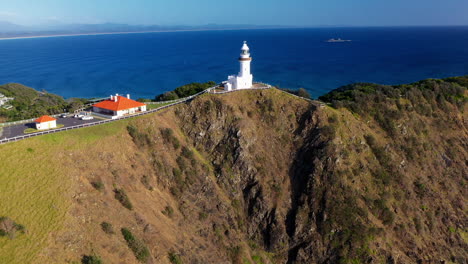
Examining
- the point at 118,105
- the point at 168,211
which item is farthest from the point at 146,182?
the point at 118,105

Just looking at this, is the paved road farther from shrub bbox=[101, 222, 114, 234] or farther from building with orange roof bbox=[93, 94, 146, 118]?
shrub bbox=[101, 222, 114, 234]

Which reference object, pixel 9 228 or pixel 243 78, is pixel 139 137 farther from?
pixel 243 78

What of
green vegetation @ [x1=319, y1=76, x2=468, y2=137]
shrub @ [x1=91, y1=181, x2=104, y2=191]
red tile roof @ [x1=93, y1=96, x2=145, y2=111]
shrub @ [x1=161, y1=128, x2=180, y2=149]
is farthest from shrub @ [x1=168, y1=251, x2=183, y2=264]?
green vegetation @ [x1=319, y1=76, x2=468, y2=137]

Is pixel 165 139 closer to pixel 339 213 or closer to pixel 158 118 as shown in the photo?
pixel 158 118

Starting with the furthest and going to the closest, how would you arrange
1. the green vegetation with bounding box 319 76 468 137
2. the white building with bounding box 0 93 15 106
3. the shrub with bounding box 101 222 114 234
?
the white building with bounding box 0 93 15 106
the green vegetation with bounding box 319 76 468 137
the shrub with bounding box 101 222 114 234

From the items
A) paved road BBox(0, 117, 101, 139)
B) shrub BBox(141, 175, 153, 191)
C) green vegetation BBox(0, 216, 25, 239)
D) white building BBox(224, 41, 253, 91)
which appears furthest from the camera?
white building BBox(224, 41, 253, 91)

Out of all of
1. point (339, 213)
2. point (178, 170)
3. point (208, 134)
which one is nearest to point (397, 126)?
point (339, 213)

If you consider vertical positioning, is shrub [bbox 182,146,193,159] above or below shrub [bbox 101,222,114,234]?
above

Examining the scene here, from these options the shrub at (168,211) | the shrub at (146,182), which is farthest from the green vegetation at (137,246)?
the shrub at (146,182)
